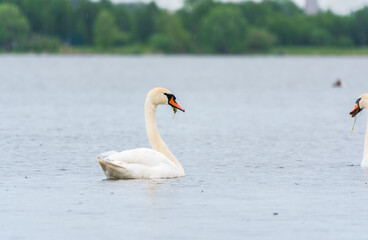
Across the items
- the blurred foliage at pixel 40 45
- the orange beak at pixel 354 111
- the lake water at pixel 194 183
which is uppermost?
the orange beak at pixel 354 111

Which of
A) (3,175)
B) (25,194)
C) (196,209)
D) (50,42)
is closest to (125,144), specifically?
(3,175)

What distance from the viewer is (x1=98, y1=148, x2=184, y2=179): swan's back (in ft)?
56.0

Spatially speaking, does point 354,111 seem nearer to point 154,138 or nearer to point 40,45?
point 154,138

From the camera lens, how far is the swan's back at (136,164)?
17.1m

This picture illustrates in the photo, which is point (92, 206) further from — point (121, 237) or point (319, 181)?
point (319, 181)

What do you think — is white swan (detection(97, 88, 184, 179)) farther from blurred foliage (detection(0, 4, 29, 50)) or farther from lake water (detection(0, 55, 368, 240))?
blurred foliage (detection(0, 4, 29, 50))

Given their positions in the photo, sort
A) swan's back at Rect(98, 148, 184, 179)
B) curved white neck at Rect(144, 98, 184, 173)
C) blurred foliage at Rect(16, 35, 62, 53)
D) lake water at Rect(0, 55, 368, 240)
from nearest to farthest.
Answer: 1. lake water at Rect(0, 55, 368, 240)
2. swan's back at Rect(98, 148, 184, 179)
3. curved white neck at Rect(144, 98, 184, 173)
4. blurred foliage at Rect(16, 35, 62, 53)

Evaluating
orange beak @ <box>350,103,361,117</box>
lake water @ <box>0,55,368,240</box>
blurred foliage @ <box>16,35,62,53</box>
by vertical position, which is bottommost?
blurred foliage @ <box>16,35,62,53</box>

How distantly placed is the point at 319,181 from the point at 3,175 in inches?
233

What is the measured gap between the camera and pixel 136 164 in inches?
678

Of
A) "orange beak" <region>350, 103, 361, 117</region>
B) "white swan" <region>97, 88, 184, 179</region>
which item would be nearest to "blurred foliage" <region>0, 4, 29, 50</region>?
"orange beak" <region>350, 103, 361, 117</region>

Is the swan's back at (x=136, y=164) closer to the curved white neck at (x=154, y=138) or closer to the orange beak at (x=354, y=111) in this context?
the curved white neck at (x=154, y=138)

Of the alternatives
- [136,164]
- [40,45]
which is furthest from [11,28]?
[136,164]

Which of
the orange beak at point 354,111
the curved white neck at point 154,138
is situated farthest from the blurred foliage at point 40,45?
the curved white neck at point 154,138
